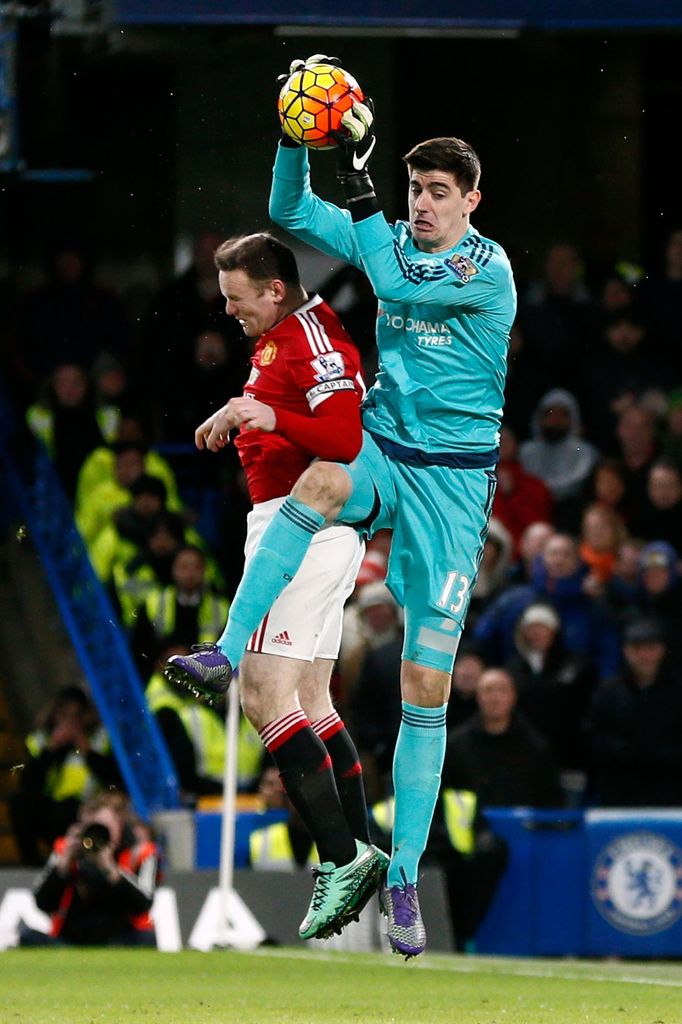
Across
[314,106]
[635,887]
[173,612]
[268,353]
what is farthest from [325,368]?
[635,887]

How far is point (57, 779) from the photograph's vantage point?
14359 millimetres

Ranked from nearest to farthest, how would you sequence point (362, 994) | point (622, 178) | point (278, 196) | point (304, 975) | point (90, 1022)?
point (278, 196)
point (90, 1022)
point (362, 994)
point (304, 975)
point (622, 178)

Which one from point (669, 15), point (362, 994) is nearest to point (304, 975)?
point (362, 994)

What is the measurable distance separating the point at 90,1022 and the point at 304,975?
2532 millimetres

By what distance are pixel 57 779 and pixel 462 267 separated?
23.3ft

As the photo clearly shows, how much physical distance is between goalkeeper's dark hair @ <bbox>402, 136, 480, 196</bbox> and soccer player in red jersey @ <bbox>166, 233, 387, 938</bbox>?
58cm

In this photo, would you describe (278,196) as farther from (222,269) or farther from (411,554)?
(411,554)

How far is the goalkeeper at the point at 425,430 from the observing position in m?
8.15

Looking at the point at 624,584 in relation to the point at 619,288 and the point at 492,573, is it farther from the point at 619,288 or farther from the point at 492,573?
the point at 619,288

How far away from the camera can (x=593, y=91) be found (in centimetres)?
1316

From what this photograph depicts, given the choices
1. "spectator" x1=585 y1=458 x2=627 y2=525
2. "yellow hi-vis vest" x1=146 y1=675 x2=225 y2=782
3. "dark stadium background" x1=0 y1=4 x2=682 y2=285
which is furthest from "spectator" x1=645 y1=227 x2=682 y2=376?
"yellow hi-vis vest" x1=146 y1=675 x2=225 y2=782

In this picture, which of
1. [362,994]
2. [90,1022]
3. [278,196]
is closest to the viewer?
[278,196]

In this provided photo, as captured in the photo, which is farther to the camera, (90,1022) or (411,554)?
(90,1022)

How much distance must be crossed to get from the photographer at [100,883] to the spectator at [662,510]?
4196 mm
